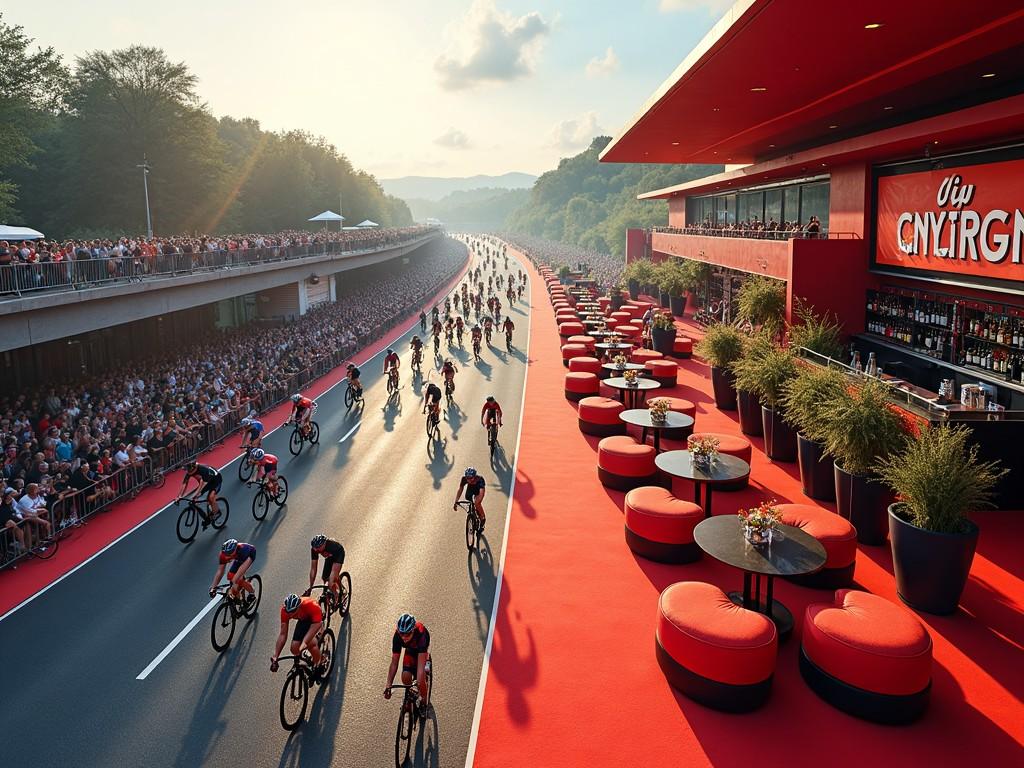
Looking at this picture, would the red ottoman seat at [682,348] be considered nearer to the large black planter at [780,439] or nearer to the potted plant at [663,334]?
the potted plant at [663,334]

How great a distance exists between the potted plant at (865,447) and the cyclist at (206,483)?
39.8ft

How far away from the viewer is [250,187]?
283 feet

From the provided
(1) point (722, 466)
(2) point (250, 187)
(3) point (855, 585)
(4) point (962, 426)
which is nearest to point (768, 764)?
(3) point (855, 585)

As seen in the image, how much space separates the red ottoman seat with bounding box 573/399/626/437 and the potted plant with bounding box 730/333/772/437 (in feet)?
11.2

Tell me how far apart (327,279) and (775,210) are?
3384 centimetres

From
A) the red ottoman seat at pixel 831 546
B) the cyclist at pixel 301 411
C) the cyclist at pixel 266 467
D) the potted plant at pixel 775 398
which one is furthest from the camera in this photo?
the cyclist at pixel 301 411

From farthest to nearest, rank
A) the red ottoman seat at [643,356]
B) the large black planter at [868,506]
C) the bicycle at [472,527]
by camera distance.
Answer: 1. the red ottoman seat at [643,356]
2. the bicycle at [472,527]
3. the large black planter at [868,506]

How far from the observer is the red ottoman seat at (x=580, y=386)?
25000mm

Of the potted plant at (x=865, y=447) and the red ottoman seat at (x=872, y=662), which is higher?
the potted plant at (x=865, y=447)

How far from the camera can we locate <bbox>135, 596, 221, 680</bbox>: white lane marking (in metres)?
10.0

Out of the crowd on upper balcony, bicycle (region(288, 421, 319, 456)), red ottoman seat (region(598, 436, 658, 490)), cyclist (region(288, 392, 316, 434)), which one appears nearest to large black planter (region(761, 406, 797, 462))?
red ottoman seat (region(598, 436, 658, 490))

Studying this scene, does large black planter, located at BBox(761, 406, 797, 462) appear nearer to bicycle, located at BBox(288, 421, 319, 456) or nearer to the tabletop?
the tabletop

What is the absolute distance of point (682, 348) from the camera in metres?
32.6

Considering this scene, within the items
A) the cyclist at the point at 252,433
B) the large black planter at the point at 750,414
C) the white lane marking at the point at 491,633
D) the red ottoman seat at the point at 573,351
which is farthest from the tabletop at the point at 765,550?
the red ottoman seat at the point at 573,351
